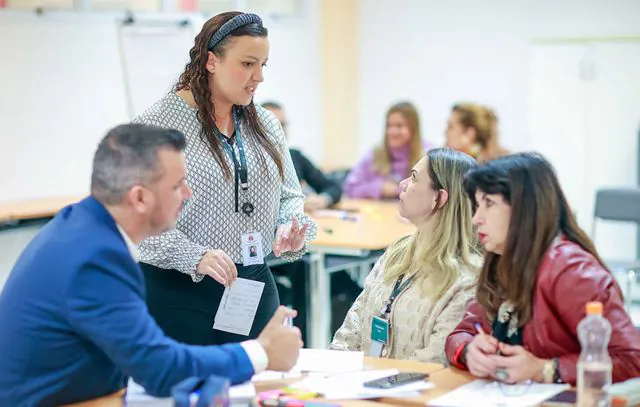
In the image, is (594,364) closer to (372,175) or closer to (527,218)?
(527,218)

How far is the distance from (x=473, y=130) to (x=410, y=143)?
0.49 m

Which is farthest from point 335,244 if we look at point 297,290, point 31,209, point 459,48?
point 459,48

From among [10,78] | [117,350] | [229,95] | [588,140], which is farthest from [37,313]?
[588,140]

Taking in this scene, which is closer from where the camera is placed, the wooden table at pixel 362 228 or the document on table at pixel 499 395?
the document on table at pixel 499 395

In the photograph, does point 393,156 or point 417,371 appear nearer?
point 417,371

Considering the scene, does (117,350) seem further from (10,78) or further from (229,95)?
(10,78)

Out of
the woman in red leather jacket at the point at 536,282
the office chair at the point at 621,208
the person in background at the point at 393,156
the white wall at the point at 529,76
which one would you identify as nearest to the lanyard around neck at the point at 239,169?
the woman in red leather jacket at the point at 536,282

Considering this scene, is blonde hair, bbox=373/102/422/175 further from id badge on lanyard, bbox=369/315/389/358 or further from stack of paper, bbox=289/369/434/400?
stack of paper, bbox=289/369/434/400

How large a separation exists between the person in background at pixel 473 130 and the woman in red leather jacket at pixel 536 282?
14.4ft

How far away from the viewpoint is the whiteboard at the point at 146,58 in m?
7.02

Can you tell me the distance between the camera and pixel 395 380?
8.55ft

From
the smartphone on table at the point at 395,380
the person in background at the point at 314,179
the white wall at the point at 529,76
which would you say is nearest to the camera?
the smartphone on table at the point at 395,380

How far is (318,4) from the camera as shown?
9.10 m

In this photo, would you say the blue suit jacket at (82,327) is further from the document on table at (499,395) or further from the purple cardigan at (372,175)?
the purple cardigan at (372,175)
